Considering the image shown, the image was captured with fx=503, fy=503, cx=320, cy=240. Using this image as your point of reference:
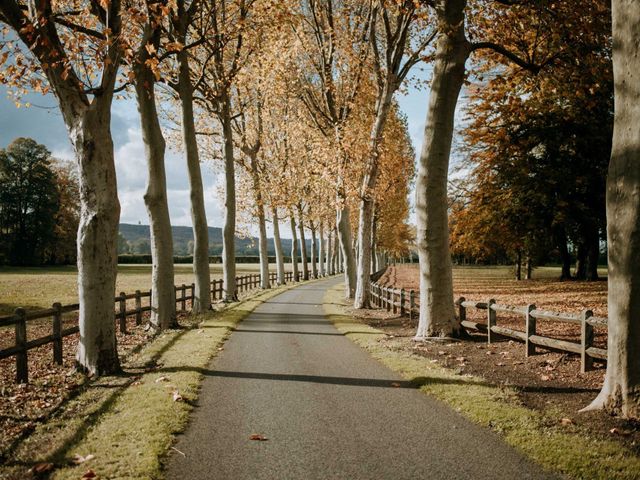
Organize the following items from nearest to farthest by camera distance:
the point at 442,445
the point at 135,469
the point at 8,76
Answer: the point at 135,469, the point at 442,445, the point at 8,76

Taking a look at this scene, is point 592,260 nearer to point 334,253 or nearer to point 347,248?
point 347,248

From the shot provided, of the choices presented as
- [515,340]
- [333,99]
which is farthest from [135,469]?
[333,99]

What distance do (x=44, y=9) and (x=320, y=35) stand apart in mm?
17646

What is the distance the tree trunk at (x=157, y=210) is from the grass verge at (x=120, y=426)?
163 inches

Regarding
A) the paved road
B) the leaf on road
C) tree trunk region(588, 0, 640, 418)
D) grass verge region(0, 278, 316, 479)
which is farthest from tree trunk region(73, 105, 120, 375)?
tree trunk region(588, 0, 640, 418)

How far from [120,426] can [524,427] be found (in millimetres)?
4930

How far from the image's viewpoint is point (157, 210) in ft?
46.9

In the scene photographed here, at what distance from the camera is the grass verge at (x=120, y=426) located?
16.4 ft

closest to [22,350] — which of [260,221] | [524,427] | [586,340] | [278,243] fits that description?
[524,427]

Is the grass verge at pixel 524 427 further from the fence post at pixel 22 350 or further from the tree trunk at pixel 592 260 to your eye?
the tree trunk at pixel 592 260

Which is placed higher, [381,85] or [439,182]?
[381,85]

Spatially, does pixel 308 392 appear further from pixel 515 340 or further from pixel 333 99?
pixel 333 99

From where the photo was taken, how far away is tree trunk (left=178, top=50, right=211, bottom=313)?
17672 mm

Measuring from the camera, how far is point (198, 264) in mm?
18328
